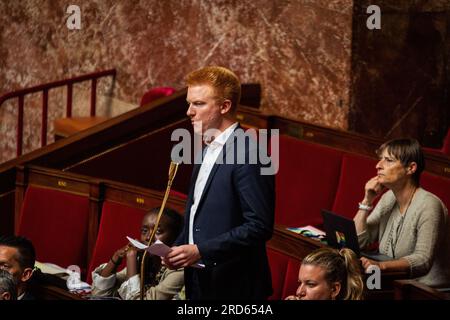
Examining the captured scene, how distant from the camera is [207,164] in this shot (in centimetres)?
199

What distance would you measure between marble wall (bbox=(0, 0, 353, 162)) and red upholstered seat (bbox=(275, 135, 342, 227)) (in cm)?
48

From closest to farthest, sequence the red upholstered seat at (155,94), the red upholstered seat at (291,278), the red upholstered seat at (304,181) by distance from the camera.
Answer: the red upholstered seat at (291,278)
the red upholstered seat at (304,181)
the red upholstered seat at (155,94)

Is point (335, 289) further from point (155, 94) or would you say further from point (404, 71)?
point (155, 94)

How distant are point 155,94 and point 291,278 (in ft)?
6.22

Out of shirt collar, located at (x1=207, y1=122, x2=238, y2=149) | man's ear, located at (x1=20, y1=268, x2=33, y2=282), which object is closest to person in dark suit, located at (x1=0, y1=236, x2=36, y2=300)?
man's ear, located at (x1=20, y1=268, x2=33, y2=282)

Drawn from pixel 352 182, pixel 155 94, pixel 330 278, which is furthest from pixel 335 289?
pixel 155 94

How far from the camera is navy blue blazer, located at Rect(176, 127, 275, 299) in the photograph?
6.23 feet

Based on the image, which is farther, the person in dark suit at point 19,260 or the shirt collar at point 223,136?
the person in dark suit at point 19,260

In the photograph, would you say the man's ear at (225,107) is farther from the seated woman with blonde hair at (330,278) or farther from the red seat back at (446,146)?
the red seat back at (446,146)

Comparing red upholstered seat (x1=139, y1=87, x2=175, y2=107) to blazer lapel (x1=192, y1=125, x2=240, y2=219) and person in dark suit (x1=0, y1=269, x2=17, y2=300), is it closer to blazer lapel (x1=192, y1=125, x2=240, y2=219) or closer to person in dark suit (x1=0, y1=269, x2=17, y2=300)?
person in dark suit (x1=0, y1=269, x2=17, y2=300)

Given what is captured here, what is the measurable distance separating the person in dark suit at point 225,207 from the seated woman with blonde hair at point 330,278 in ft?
0.25

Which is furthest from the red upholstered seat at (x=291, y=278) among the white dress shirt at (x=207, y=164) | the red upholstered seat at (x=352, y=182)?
the red upholstered seat at (x=352, y=182)

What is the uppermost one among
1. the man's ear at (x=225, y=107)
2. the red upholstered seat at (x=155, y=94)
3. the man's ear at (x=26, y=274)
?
the man's ear at (x=225, y=107)

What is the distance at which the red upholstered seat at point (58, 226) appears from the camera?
3082 millimetres
